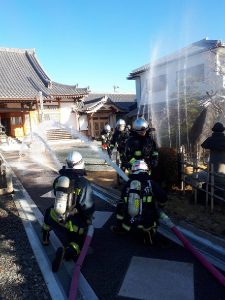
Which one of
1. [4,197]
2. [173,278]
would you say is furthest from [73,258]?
[4,197]

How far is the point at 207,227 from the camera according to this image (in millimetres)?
4785

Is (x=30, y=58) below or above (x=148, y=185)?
above

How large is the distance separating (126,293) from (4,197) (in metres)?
4.64

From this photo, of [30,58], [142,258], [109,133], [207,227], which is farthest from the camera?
[30,58]

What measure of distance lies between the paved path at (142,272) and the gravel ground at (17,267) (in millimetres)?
629

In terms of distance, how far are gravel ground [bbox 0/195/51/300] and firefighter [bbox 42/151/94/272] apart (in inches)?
18.5

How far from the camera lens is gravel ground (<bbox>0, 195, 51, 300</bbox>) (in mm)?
3270

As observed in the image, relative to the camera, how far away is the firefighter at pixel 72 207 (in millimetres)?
3920

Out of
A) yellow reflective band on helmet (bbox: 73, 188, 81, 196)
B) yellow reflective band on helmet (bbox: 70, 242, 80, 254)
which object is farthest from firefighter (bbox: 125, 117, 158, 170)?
yellow reflective band on helmet (bbox: 70, 242, 80, 254)

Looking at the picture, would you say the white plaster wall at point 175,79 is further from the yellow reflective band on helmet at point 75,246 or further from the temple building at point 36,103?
the yellow reflective band on helmet at point 75,246

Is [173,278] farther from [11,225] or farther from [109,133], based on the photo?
[109,133]

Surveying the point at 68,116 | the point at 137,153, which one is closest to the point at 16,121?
the point at 68,116

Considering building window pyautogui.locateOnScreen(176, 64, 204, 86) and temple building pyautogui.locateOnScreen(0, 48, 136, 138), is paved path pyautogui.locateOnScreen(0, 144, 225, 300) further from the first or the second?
temple building pyautogui.locateOnScreen(0, 48, 136, 138)

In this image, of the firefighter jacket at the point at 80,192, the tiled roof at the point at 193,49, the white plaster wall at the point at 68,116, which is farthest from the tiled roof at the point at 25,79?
the firefighter jacket at the point at 80,192
